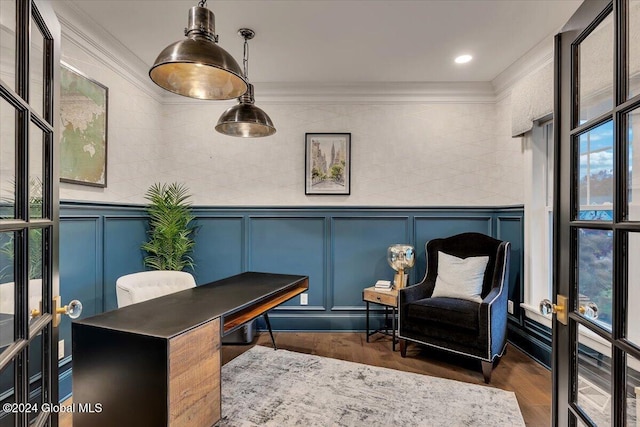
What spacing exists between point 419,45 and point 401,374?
2.64 metres

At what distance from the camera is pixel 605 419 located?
0.89 meters

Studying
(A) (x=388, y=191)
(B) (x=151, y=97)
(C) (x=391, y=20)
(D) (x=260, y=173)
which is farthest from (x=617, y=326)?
(B) (x=151, y=97)

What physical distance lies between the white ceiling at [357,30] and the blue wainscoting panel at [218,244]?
160cm

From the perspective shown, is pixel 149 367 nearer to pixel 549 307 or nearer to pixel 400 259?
pixel 549 307

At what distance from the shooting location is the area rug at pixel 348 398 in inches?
78.5

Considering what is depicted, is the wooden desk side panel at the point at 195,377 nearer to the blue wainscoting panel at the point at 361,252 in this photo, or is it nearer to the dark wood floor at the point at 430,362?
the dark wood floor at the point at 430,362

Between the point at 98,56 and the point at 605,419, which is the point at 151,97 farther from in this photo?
the point at 605,419

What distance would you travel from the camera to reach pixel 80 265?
242 centimetres

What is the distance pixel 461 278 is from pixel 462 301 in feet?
0.79

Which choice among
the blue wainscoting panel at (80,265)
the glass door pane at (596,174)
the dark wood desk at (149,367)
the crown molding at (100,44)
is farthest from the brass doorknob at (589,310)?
the crown molding at (100,44)

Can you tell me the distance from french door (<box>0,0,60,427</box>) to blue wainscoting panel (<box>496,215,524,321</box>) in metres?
3.38

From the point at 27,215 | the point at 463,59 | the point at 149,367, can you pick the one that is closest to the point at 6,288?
the point at 27,215

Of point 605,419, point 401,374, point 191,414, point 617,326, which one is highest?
point 617,326

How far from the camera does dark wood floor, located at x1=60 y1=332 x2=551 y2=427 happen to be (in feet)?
7.39
